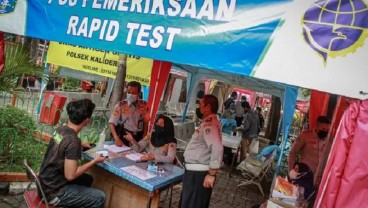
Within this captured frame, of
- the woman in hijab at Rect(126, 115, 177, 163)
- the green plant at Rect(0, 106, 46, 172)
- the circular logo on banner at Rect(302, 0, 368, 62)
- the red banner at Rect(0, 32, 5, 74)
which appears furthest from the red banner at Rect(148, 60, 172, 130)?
the circular logo on banner at Rect(302, 0, 368, 62)

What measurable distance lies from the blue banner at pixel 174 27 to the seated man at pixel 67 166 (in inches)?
30.5

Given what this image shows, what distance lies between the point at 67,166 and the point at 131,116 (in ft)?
7.04

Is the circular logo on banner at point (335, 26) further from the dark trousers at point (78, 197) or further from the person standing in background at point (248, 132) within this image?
the person standing in background at point (248, 132)

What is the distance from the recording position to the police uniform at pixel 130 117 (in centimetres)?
490

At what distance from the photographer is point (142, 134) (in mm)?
5207

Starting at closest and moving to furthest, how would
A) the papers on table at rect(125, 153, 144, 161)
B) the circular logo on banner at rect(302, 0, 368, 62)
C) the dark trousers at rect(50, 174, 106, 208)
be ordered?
the circular logo on banner at rect(302, 0, 368, 62)
the dark trousers at rect(50, 174, 106, 208)
the papers on table at rect(125, 153, 144, 161)

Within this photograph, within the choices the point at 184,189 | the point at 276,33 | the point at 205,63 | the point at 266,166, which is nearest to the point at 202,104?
the point at 184,189

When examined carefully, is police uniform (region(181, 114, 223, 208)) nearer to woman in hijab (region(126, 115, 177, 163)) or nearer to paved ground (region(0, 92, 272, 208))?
woman in hijab (region(126, 115, 177, 163))

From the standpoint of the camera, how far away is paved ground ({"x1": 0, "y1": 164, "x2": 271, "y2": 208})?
435 cm

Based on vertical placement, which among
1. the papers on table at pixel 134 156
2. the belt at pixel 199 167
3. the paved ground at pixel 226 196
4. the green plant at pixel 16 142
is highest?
the belt at pixel 199 167

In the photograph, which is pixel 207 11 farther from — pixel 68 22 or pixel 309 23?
pixel 68 22

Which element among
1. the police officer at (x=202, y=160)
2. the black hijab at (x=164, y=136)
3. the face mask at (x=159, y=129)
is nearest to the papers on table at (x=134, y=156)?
the black hijab at (x=164, y=136)

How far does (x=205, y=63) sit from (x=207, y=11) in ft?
1.32

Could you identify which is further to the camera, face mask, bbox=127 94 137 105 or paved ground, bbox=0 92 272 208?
face mask, bbox=127 94 137 105
